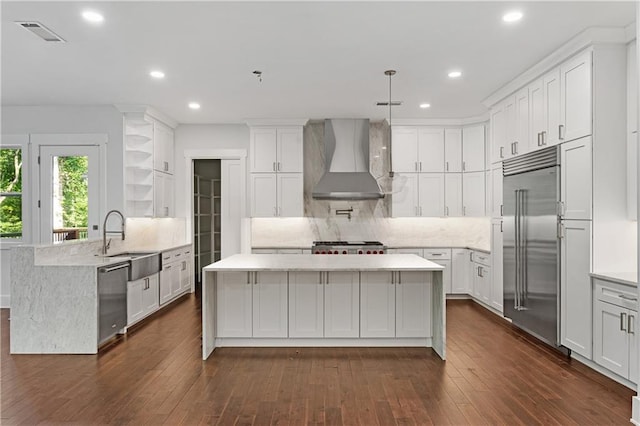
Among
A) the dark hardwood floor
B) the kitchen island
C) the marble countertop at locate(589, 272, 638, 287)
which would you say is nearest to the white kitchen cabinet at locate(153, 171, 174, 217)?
the dark hardwood floor

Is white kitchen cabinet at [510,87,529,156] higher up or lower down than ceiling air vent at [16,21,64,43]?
lower down

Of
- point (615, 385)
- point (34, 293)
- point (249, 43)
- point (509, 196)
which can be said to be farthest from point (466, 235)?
point (34, 293)

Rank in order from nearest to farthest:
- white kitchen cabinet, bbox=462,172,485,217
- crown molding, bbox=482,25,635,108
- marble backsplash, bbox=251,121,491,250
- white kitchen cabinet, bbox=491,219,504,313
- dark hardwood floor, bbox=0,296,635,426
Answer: dark hardwood floor, bbox=0,296,635,426 < crown molding, bbox=482,25,635,108 < white kitchen cabinet, bbox=491,219,504,313 < white kitchen cabinet, bbox=462,172,485,217 < marble backsplash, bbox=251,121,491,250

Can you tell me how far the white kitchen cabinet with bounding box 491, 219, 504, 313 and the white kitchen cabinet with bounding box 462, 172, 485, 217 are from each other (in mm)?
1199

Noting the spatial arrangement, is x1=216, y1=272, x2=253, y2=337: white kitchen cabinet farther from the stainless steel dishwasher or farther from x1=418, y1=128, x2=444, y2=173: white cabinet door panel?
x1=418, y1=128, x2=444, y2=173: white cabinet door panel

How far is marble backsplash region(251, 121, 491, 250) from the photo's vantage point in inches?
284

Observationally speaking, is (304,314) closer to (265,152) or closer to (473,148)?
(265,152)

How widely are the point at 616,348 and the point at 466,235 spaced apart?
4.03m

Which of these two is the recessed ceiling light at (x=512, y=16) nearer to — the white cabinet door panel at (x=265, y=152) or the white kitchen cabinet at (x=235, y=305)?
the white kitchen cabinet at (x=235, y=305)

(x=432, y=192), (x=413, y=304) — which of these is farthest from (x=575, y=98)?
(x=432, y=192)

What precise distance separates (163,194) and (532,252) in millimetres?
5274

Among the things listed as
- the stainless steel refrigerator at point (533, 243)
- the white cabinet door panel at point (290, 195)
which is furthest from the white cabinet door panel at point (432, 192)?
the white cabinet door panel at point (290, 195)

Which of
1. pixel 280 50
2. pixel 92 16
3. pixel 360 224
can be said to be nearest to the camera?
pixel 92 16

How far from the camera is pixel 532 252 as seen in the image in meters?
4.50
